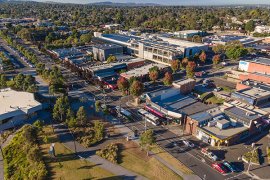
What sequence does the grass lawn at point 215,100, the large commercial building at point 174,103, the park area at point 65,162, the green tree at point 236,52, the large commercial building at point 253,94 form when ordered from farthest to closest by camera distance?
the green tree at point 236,52 → the grass lawn at point 215,100 → the large commercial building at point 174,103 → the large commercial building at point 253,94 → the park area at point 65,162

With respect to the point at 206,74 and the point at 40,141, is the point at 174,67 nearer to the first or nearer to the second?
the point at 206,74

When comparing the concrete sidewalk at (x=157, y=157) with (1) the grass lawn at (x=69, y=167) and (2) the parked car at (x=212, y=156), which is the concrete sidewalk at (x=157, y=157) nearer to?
(2) the parked car at (x=212, y=156)

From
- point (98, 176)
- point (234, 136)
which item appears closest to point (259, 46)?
point (234, 136)

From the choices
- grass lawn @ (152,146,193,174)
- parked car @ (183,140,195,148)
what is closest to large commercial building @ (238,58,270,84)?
parked car @ (183,140,195,148)

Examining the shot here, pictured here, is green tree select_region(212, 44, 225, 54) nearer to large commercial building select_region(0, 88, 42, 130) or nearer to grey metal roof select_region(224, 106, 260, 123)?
grey metal roof select_region(224, 106, 260, 123)

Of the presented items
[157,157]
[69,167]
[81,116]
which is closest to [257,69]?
[157,157]

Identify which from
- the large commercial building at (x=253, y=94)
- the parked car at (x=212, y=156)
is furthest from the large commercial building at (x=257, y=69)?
the parked car at (x=212, y=156)
